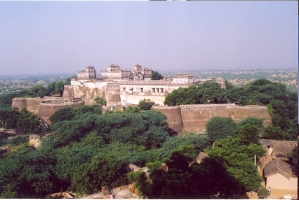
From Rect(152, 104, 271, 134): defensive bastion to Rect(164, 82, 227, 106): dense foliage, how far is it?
1658 millimetres

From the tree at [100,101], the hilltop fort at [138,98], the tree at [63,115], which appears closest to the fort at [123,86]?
the hilltop fort at [138,98]

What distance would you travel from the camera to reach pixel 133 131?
18.8 m

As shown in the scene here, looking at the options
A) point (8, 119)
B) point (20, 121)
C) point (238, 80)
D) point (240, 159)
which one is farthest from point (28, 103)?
point (238, 80)

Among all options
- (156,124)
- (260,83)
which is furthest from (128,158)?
(260,83)

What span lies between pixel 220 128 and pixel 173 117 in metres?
4.49

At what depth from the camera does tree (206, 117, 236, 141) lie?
1873 cm

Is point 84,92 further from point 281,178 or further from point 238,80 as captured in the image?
point 238,80

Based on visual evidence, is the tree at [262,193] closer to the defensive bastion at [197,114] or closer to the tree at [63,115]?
the defensive bastion at [197,114]

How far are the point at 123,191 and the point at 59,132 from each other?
295 inches

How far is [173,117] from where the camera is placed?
22797mm

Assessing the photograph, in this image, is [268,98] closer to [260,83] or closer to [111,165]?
[260,83]

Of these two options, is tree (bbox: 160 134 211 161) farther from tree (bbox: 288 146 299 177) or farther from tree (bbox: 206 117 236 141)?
tree (bbox: 288 146 299 177)

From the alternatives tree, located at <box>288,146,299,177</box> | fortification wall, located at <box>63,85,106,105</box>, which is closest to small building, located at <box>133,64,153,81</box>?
fortification wall, located at <box>63,85,106,105</box>

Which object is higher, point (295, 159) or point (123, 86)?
point (123, 86)
